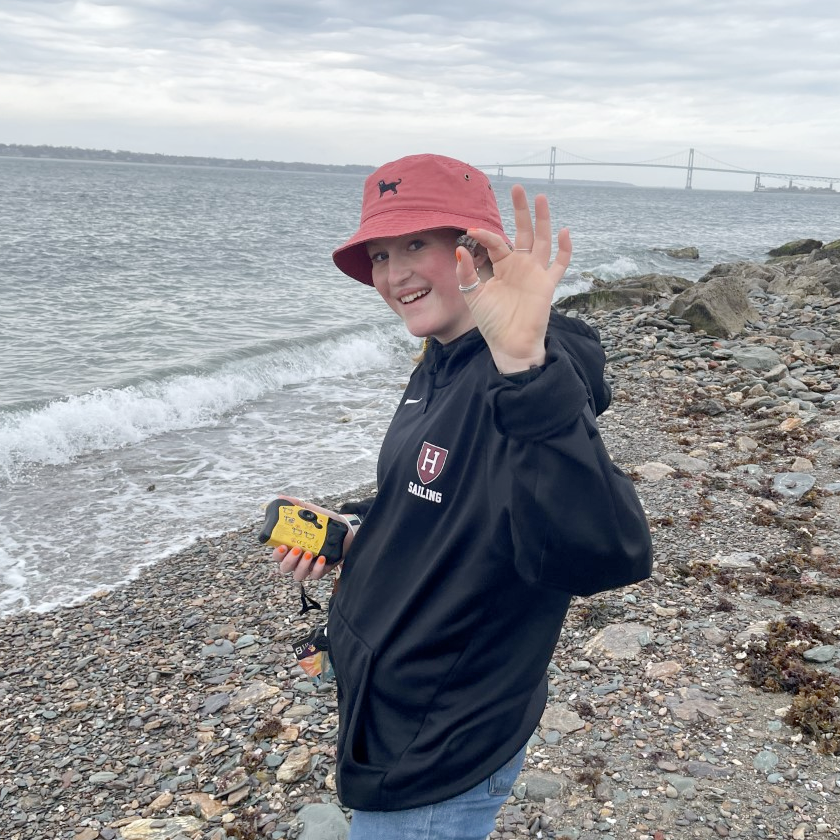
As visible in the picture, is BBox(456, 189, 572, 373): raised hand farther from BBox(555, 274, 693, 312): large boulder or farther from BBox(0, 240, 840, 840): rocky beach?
BBox(555, 274, 693, 312): large boulder

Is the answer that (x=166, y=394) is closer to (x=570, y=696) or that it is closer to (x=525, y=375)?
(x=570, y=696)

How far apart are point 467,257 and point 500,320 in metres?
0.16

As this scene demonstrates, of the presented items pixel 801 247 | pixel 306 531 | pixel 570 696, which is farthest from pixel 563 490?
pixel 801 247

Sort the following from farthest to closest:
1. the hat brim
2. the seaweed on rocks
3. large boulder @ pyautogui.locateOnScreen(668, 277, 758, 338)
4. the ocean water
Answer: large boulder @ pyautogui.locateOnScreen(668, 277, 758, 338) < the ocean water < the seaweed on rocks < the hat brim

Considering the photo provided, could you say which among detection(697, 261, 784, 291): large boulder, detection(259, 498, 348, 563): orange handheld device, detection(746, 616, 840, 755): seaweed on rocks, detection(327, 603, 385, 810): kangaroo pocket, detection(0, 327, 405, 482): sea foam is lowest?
detection(0, 327, 405, 482): sea foam

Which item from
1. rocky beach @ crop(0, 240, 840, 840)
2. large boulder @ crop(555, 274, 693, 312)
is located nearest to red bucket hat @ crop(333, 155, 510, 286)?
rocky beach @ crop(0, 240, 840, 840)

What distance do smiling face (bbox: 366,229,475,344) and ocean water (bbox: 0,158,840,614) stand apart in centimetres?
579

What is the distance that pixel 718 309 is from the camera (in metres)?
15.4

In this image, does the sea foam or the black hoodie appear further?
the sea foam

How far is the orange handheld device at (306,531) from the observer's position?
2510mm

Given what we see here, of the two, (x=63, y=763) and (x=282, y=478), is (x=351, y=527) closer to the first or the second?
(x=63, y=763)

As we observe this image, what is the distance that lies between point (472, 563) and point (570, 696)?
3.12 meters

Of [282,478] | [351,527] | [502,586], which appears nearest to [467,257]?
[502,586]

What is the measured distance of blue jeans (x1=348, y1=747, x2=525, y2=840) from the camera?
1923 mm
